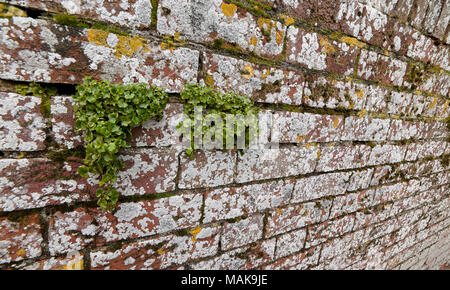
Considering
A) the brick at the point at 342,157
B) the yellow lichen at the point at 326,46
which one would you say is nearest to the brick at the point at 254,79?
the yellow lichen at the point at 326,46

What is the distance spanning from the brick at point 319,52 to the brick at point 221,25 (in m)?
0.09

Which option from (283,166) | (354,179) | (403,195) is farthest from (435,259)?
(283,166)

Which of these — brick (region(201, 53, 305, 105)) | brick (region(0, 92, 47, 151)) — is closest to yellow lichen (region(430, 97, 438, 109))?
brick (region(201, 53, 305, 105))

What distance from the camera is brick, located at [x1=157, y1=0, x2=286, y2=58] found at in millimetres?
919

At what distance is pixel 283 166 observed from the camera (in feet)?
4.52

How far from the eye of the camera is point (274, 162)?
1339 millimetres

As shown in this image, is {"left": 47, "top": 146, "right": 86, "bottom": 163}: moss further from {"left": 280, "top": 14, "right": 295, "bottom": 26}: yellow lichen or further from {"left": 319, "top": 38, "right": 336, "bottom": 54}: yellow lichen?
{"left": 319, "top": 38, "right": 336, "bottom": 54}: yellow lichen

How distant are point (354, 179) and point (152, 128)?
5.56 feet

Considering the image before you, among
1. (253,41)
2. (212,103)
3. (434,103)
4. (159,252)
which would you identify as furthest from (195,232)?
(434,103)

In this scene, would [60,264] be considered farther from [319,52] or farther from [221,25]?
[319,52]

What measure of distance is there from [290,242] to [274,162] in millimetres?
738

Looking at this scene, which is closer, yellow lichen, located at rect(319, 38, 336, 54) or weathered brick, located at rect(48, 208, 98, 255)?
weathered brick, located at rect(48, 208, 98, 255)

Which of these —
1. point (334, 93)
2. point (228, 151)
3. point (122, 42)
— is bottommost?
point (228, 151)

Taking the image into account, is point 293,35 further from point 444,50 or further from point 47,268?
point 444,50
